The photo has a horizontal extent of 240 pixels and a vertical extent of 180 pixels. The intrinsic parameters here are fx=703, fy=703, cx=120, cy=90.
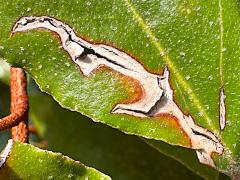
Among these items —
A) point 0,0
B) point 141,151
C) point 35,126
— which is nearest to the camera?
point 0,0

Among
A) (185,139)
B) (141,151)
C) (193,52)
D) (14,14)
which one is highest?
(14,14)

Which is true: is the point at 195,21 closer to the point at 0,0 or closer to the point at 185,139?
the point at 185,139

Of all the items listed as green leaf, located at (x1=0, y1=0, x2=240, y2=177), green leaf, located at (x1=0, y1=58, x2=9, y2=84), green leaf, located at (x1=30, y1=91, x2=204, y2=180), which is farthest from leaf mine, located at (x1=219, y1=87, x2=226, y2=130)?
green leaf, located at (x1=0, y1=58, x2=9, y2=84)

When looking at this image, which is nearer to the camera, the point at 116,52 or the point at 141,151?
the point at 116,52

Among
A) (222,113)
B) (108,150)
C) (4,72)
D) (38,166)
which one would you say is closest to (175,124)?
(222,113)

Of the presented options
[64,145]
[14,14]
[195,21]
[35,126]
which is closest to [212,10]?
[195,21]

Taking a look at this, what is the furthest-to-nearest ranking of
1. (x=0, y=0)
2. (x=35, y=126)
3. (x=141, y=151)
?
(x=35, y=126)
(x=141, y=151)
(x=0, y=0)

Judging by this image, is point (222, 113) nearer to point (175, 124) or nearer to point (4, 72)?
point (175, 124)

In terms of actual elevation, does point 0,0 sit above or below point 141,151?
above
